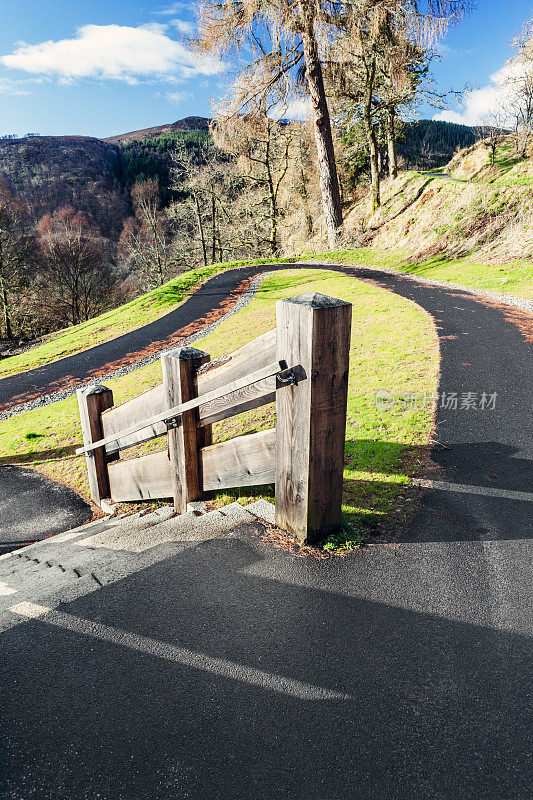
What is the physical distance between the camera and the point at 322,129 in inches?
789

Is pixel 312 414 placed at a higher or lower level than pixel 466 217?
lower

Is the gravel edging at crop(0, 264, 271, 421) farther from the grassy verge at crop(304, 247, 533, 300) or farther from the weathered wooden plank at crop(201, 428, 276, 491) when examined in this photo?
the grassy verge at crop(304, 247, 533, 300)

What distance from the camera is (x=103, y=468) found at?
5.27 metres

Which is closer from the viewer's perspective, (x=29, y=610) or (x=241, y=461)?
(x=29, y=610)

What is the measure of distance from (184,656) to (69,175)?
117 meters

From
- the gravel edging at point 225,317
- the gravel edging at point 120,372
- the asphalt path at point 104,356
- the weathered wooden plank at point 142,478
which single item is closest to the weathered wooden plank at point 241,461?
the weathered wooden plank at point 142,478

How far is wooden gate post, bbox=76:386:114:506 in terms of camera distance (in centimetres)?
482

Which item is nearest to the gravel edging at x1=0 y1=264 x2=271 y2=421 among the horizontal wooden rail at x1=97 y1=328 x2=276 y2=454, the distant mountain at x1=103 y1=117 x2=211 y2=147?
the horizontal wooden rail at x1=97 y1=328 x2=276 y2=454

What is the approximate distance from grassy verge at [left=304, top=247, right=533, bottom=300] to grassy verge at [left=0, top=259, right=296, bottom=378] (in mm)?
7419

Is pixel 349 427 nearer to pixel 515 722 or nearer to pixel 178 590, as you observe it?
pixel 178 590

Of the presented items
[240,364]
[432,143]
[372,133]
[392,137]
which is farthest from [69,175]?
[240,364]

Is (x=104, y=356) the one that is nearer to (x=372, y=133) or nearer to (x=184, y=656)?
(x=184, y=656)

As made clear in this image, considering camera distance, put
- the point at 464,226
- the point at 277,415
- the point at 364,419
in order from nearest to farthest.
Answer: the point at 277,415, the point at 364,419, the point at 464,226

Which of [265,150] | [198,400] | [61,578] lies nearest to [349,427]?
[198,400]
